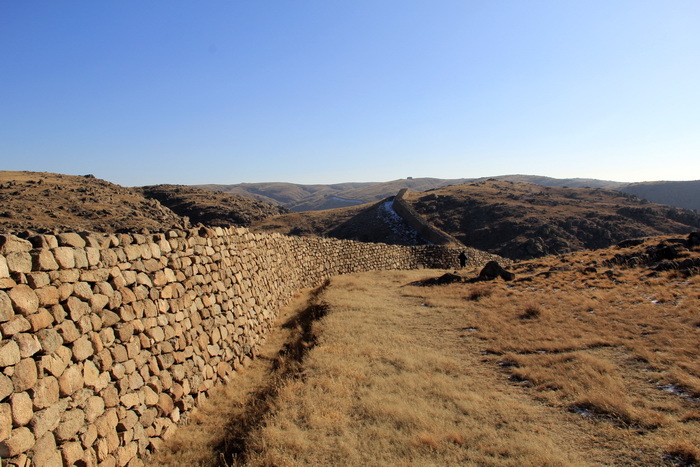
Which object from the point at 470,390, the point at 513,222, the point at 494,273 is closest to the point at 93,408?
the point at 470,390

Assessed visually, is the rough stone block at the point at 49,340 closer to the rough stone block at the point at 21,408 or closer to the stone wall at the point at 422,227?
the rough stone block at the point at 21,408

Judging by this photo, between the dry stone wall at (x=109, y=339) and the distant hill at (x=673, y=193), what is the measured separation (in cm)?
12308

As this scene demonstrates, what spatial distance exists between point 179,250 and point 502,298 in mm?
12810

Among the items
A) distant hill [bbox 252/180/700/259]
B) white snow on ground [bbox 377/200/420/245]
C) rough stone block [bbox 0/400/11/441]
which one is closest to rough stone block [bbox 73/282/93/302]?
rough stone block [bbox 0/400/11/441]

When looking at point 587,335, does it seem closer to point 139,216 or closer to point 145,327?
point 145,327

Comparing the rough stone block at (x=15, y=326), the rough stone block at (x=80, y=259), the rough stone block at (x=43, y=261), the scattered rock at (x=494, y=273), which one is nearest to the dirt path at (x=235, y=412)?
the rough stone block at (x=15, y=326)

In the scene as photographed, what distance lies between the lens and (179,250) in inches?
329

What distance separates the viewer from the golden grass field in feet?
19.1

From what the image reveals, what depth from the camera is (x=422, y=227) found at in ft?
169

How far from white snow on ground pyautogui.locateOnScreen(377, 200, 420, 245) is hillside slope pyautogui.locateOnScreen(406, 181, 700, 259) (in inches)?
168

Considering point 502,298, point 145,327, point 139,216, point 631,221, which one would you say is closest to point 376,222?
point 139,216

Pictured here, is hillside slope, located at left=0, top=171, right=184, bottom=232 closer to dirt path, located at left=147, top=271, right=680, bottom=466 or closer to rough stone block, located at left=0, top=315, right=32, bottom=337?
dirt path, located at left=147, top=271, right=680, bottom=466

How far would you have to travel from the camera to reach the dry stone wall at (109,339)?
14.8 ft

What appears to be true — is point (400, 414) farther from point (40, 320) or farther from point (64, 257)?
point (64, 257)
